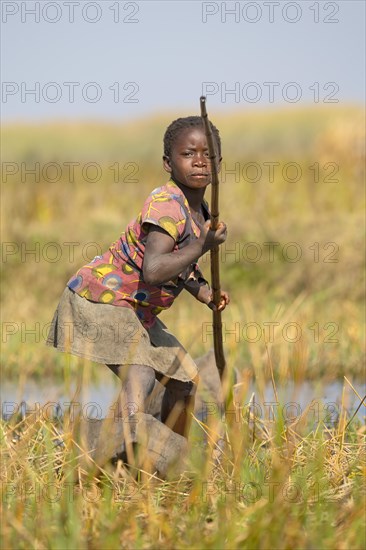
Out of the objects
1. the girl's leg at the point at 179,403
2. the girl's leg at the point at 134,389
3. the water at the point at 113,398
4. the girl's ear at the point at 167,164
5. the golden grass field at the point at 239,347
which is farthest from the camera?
the water at the point at 113,398

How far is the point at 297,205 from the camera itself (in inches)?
469

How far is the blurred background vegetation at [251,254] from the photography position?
6.76 meters

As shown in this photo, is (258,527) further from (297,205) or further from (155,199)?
(297,205)

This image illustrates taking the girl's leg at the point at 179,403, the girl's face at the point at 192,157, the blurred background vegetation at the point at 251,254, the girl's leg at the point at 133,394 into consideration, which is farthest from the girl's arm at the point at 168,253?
the blurred background vegetation at the point at 251,254

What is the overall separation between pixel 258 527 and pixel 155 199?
1466mm

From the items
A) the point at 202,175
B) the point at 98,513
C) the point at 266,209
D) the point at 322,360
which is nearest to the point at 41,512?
the point at 98,513

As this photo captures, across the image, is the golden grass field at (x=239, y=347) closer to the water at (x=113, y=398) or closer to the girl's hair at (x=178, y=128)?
the water at (x=113, y=398)

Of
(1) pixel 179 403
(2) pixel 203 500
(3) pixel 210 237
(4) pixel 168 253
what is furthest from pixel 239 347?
(2) pixel 203 500

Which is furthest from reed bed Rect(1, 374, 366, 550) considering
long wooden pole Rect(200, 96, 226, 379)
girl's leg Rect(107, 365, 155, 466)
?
long wooden pole Rect(200, 96, 226, 379)

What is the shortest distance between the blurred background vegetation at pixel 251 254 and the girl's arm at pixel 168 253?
2.95ft

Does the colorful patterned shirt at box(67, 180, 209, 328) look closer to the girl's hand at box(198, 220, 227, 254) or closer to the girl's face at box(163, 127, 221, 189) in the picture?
the girl's face at box(163, 127, 221, 189)

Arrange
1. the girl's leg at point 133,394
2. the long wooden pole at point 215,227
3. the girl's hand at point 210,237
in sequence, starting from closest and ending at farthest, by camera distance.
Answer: the long wooden pole at point 215,227
the girl's hand at point 210,237
the girl's leg at point 133,394

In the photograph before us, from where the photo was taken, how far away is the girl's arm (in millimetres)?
3658

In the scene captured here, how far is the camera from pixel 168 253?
3785 mm
